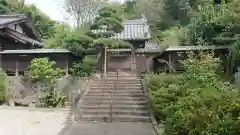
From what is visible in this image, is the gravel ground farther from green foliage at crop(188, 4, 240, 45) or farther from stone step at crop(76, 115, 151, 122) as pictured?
green foliage at crop(188, 4, 240, 45)

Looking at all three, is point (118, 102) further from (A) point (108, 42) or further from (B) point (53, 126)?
(A) point (108, 42)

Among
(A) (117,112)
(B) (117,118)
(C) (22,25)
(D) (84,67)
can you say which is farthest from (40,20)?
(B) (117,118)

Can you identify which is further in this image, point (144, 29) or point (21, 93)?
point (144, 29)

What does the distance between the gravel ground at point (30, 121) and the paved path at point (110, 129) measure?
0.66m

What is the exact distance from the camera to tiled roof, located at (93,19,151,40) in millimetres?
21688

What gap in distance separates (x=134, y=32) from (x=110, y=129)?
1264 cm

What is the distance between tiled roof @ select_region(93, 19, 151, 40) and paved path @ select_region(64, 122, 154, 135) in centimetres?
1010

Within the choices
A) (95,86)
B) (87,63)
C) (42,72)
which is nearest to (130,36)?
(87,63)

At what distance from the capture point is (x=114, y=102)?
14516 mm

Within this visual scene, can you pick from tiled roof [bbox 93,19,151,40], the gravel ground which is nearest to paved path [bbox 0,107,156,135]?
the gravel ground

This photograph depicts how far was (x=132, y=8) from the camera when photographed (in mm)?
54906

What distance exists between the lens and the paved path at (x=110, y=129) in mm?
10498

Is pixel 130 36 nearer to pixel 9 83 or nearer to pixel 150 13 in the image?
pixel 9 83

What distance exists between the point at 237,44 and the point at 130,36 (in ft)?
29.9
